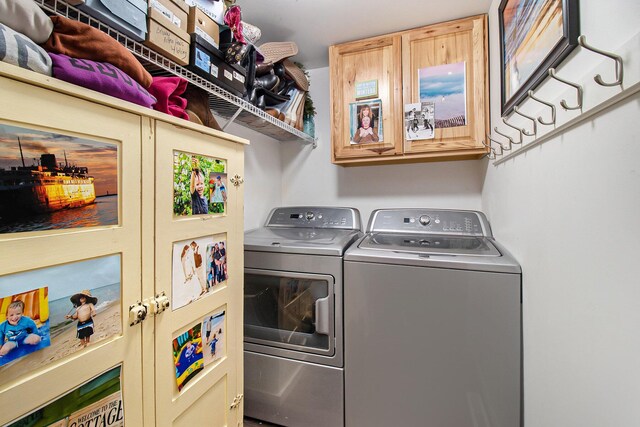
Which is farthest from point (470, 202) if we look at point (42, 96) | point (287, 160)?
→ point (42, 96)

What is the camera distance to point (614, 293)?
57cm

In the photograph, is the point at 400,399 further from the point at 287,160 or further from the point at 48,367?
the point at 287,160

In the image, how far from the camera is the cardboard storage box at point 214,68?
1062 millimetres

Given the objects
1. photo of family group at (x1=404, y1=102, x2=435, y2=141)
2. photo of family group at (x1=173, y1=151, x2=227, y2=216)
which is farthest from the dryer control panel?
photo of family group at (x1=173, y1=151, x2=227, y2=216)

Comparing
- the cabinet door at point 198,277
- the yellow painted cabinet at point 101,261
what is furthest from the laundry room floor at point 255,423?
the yellow painted cabinet at point 101,261

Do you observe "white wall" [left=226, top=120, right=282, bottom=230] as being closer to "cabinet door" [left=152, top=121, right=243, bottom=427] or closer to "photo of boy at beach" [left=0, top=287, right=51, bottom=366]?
"cabinet door" [left=152, top=121, right=243, bottom=427]

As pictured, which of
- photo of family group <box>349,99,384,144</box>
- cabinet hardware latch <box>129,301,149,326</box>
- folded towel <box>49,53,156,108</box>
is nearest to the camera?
folded towel <box>49,53,156,108</box>

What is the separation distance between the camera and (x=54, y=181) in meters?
0.59

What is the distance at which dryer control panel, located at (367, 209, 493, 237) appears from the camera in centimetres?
179

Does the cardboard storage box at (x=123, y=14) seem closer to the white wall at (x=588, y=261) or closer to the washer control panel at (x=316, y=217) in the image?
the white wall at (x=588, y=261)

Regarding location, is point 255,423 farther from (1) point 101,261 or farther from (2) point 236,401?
(1) point 101,261

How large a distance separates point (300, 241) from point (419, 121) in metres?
1.09

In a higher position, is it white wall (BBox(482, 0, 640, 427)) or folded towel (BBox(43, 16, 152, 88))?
folded towel (BBox(43, 16, 152, 88))

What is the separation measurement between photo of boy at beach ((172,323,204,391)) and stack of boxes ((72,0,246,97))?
0.99m
